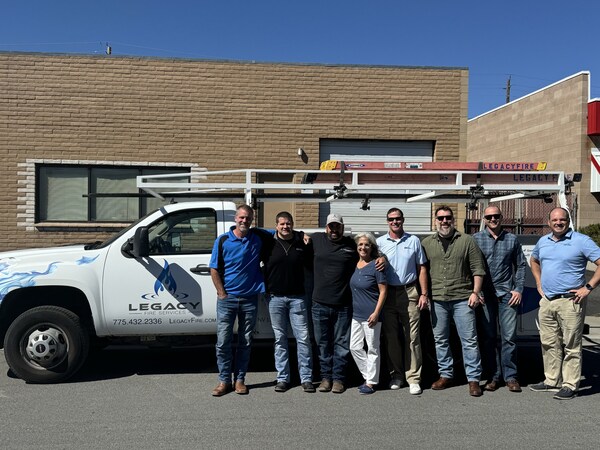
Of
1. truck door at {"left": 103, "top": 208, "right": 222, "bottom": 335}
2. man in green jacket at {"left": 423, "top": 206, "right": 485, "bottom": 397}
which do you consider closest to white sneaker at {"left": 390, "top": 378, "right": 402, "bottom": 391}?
man in green jacket at {"left": 423, "top": 206, "right": 485, "bottom": 397}

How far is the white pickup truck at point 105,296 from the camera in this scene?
5.89 metres

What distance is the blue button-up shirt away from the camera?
5.71m

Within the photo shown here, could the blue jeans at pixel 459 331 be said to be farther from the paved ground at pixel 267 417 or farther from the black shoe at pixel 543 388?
the black shoe at pixel 543 388

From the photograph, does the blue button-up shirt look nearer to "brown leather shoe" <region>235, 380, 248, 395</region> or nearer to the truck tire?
"brown leather shoe" <region>235, 380, 248, 395</region>

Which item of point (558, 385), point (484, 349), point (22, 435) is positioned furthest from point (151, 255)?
point (558, 385)

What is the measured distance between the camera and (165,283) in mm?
5992

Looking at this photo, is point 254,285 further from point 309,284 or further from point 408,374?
point 408,374

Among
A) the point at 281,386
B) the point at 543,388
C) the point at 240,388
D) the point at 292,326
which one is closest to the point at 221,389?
the point at 240,388

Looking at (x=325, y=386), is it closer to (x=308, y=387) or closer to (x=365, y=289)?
(x=308, y=387)

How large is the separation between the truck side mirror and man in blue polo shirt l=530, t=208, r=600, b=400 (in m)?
3.86

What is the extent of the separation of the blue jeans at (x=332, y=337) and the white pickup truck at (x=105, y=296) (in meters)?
0.68

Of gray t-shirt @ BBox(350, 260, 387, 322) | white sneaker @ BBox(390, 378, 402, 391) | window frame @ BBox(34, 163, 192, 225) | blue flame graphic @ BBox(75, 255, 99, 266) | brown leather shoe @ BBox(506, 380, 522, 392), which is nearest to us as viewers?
gray t-shirt @ BBox(350, 260, 387, 322)

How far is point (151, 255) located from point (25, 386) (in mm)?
1809

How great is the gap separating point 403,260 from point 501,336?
4.09 ft
